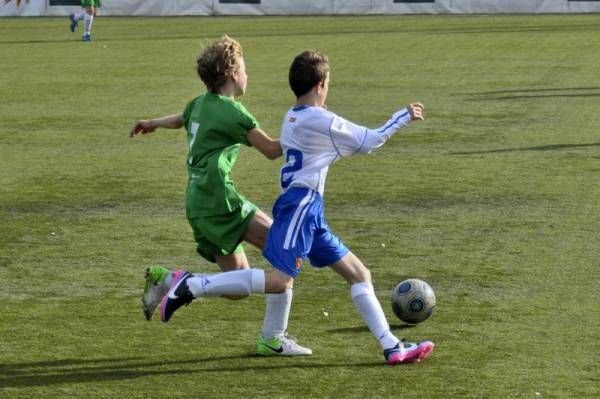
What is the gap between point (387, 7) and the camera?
51.5 meters

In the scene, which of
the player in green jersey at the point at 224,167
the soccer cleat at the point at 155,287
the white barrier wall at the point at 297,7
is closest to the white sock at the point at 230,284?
the player in green jersey at the point at 224,167

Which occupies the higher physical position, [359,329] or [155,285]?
[155,285]

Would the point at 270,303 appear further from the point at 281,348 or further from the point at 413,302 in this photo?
the point at 413,302

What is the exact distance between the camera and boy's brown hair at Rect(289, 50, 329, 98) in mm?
7547

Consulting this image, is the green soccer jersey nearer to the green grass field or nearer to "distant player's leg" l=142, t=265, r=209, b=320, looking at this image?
"distant player's leg" l=142, t=265, r=209, b=320

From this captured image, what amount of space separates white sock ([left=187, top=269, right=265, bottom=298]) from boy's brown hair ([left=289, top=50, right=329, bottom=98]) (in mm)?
1049

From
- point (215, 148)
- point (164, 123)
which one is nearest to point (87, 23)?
point (164, 123)

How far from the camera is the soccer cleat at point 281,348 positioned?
7918mm

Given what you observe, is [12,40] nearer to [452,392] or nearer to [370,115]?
[370,115]

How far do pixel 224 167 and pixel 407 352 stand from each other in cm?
147

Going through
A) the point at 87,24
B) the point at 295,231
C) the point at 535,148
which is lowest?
the point at 87,24

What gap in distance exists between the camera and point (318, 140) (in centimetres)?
755

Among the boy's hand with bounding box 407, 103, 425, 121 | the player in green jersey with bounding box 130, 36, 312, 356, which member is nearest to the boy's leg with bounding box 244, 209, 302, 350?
the player in green jersey with bounding box 130, 36, 312, 356

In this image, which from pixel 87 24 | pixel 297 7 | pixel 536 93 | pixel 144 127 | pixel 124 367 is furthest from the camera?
pixel 297 7
